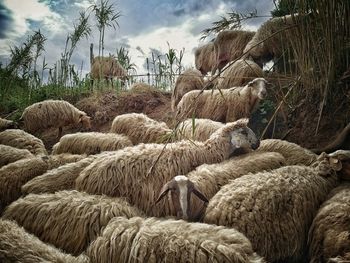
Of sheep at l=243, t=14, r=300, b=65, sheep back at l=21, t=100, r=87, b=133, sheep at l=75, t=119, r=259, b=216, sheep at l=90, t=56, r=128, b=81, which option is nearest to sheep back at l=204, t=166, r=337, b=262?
sheep at l=75, t=119, r=259, b=216

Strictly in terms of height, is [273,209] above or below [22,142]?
below

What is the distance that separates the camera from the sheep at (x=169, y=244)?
5.64 ft

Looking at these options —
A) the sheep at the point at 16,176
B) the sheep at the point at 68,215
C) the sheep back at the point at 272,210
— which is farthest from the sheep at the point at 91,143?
the sheep back at the point at 272,210

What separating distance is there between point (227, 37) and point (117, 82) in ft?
11.3

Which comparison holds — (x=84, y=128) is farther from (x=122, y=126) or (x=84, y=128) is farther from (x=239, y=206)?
(x=239, y=206)

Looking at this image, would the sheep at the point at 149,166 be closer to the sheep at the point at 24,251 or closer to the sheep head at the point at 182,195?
the sheep head at the point at 182,195

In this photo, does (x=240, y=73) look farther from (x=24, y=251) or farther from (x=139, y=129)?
(x=24, y=251)

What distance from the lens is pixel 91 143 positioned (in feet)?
15.1

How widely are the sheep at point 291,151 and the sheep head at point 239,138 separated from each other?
0.16m

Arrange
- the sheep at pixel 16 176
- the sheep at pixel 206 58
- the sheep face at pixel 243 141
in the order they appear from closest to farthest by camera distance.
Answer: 1. the sheep at pixel 16 176
2. the sheep face at pixel 243 141
3. the sheep at pixel 206 58

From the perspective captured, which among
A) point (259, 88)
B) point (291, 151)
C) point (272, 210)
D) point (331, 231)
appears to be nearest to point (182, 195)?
point (272, 210)

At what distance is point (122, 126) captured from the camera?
5.09 m

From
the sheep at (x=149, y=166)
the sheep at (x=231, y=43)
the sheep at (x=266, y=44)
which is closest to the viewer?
the sheep at (x=149, y=166)

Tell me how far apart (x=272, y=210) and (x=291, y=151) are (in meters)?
1.53
